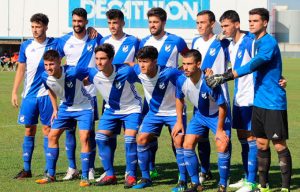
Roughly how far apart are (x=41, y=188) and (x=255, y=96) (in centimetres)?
289

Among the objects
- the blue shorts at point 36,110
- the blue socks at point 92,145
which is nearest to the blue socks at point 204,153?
the blue socks at point 92,145

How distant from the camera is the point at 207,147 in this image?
877cm

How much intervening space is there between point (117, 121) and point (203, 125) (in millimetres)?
1309

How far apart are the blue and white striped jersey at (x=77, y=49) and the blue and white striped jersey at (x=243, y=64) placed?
6.81ft

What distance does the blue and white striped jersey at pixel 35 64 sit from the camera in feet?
29.6

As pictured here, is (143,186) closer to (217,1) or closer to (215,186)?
(215,186)

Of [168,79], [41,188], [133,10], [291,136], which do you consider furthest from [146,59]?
[133,10]

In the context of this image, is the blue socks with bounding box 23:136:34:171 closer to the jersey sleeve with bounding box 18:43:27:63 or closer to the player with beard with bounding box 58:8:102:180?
the player with beard with bounding box 58:8:102:180

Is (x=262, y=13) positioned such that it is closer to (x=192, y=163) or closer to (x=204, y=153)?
(x=192, y=163)


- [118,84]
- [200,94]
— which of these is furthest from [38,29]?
[200,94]

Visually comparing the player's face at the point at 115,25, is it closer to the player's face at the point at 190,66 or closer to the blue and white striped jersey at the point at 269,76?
the player's face at the point at 190,66

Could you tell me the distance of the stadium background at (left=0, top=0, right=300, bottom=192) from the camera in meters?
8.98

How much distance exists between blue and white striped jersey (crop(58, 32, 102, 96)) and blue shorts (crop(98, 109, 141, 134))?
0.62m

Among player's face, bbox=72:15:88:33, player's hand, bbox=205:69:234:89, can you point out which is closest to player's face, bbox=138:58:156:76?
player's hand, bbox=205:69:234:89
